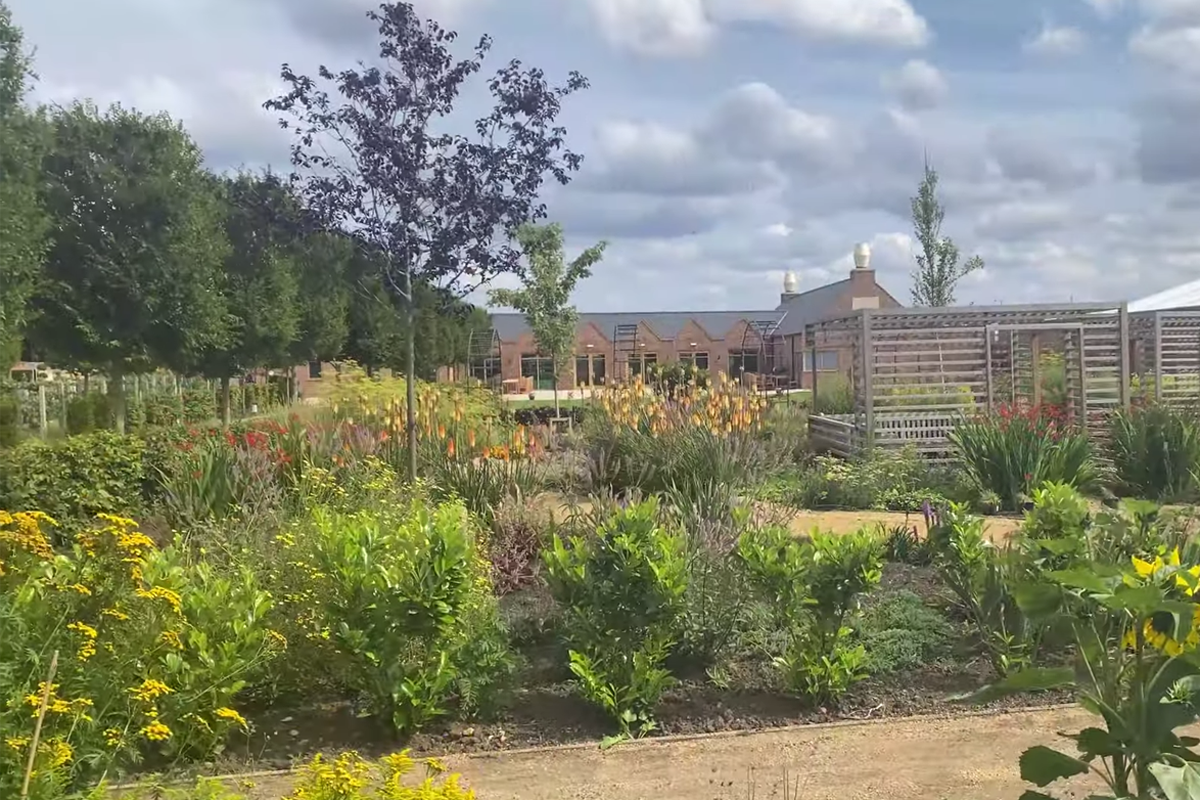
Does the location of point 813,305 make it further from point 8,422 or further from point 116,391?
point 8,422

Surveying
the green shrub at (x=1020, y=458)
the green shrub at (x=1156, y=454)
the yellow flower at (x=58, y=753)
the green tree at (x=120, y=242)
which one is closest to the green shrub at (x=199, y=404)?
the green tree at (x=120, y=242)

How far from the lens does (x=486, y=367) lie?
49.0 m

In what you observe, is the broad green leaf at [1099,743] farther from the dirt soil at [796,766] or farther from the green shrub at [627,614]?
the green shrub at [627,614]

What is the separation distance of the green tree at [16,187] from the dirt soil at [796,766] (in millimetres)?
11418

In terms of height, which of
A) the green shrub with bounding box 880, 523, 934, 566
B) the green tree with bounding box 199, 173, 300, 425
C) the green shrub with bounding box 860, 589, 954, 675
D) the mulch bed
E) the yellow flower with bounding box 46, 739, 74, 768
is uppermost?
the green tree with bounding box 199, 173, 300, 425

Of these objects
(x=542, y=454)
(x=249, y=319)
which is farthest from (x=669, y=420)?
(x=249, y=319)

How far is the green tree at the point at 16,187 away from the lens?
40.7ft

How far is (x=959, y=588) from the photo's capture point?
15.4 ft

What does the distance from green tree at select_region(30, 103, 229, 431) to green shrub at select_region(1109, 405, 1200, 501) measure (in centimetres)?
1449

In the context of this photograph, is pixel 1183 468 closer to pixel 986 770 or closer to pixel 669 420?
pixel 669 420

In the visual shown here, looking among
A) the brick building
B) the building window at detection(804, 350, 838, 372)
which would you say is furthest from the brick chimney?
the building window at detection(804, 350, 838, 372)

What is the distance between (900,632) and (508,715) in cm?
187

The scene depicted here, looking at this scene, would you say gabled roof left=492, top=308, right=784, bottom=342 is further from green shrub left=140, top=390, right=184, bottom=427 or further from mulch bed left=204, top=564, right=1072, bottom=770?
mulch bed left=204, top=564, right=1072, bottom=770

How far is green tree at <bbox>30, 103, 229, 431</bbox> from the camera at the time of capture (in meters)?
16.5
